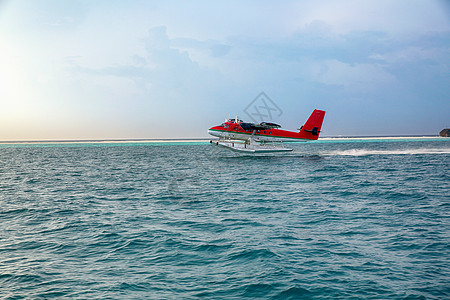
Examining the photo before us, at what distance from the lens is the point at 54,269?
371 inches

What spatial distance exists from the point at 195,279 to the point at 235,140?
183 feet

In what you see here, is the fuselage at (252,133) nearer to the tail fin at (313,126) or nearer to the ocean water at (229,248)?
the tail fin at (313,126)

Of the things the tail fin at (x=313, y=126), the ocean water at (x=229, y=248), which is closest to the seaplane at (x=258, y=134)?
the tail fin at (x=313, y=126)

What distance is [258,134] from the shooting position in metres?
61.0

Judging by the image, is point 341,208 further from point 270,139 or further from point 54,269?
point 270,139

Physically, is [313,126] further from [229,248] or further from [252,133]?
[229,248]

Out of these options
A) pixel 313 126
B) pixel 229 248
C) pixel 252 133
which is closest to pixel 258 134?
pixel 252 133

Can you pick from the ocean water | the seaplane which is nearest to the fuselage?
the seaplane

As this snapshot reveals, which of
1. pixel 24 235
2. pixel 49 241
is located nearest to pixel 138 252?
pixel 49 241

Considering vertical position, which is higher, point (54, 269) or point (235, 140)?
point (235, 140)

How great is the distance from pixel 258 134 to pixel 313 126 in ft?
41.7

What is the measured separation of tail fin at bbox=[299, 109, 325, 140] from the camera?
210ft

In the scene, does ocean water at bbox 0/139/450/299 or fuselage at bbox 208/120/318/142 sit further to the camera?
fuselage at bbox 208/120/318/142

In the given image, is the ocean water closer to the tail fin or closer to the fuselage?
the fuselage
